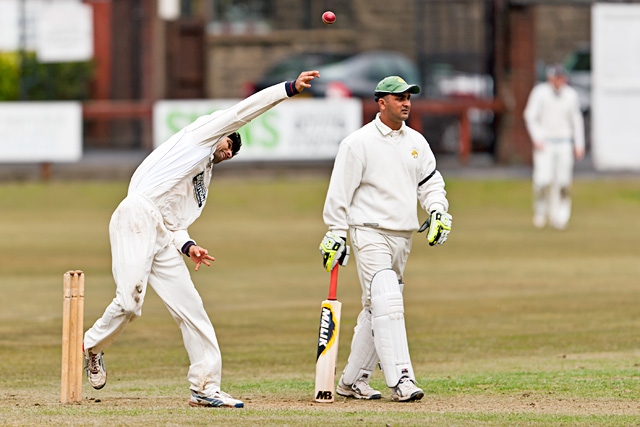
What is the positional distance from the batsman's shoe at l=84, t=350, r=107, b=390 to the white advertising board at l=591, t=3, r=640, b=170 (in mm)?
18872

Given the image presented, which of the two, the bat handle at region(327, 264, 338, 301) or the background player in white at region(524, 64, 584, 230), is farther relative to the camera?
the background player in white at region(524, 64, 584, 230)

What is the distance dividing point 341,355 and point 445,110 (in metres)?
16.8

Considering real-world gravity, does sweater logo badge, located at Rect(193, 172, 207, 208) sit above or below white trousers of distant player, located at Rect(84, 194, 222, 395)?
above

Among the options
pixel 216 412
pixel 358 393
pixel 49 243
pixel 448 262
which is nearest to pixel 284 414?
pixel 216 412

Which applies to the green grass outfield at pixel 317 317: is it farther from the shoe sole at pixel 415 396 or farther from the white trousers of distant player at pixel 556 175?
the white trousers of distant player at pixel 556 175

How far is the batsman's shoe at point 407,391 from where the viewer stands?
8.67 meters

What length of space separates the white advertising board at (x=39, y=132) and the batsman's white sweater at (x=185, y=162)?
17839mm

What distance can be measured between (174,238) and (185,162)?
0.43 m

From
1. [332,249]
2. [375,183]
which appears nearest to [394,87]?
[375,183]

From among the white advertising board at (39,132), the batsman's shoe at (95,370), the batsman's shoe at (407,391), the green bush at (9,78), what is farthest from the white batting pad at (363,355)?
the green bush at (9,78)

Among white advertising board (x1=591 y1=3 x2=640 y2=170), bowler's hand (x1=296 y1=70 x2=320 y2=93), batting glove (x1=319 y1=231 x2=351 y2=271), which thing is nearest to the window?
white advertising board (x1=591 y1=3 x2=640 y2=170)

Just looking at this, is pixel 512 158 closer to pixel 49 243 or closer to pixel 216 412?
pixel 49 243

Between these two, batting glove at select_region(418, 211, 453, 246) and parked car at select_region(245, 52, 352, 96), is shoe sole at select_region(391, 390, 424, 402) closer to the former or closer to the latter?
batting glove at select_region(418, 211, 453, 246)

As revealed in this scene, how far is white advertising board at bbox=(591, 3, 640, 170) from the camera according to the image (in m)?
26.5
